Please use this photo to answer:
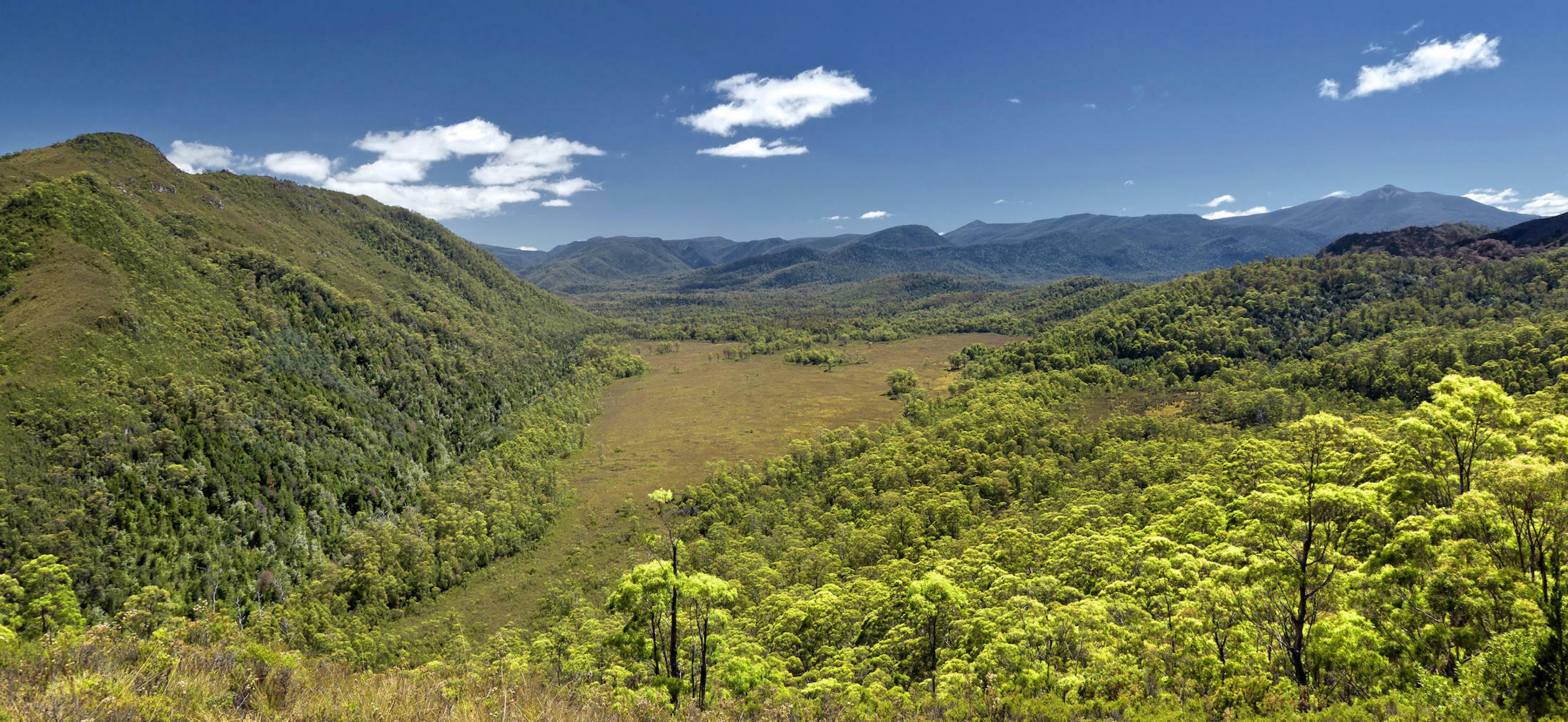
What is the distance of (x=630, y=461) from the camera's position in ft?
408

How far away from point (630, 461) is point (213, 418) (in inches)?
2561

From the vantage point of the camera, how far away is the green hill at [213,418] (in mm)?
61875

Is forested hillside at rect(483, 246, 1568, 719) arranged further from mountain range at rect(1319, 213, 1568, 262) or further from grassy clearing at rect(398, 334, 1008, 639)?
mountain range at rect(1319, 213, 1568, 262)

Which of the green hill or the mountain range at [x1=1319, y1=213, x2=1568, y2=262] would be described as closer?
the green hill

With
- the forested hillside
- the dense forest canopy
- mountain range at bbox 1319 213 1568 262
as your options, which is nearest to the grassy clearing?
the dense forest canopy

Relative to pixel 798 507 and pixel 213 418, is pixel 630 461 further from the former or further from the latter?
pixel 213 418

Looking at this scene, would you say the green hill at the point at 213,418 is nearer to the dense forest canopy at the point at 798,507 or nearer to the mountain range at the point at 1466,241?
the dense forest canopy at the point at 798,507

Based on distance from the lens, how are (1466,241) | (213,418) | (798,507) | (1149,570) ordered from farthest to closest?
(1466,241), (798,507), (213,418), (1149,570)

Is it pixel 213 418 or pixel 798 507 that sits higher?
pixel 213 418

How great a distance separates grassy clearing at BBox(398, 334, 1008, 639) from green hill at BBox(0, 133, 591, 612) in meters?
5.63

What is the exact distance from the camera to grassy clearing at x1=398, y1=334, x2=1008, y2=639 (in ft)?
234

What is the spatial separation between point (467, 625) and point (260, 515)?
33918 mm

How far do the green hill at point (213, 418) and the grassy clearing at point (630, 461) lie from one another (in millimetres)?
5631

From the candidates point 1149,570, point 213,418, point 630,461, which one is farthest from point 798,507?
point 213,418
